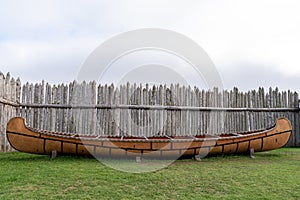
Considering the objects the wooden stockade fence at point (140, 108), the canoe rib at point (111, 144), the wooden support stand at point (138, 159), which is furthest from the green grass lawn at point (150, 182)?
the wooden stockade fence at point (140, 108)

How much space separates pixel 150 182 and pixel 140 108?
5149 mm

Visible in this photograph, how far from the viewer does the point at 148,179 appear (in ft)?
13.2

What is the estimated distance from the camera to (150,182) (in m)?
3.84

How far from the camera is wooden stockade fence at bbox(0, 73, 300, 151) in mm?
8211

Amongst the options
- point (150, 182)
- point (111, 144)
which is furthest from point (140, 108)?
point (150, 182)

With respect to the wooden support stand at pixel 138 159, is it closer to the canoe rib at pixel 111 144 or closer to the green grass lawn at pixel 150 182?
the canoe rib at pixel 111 144

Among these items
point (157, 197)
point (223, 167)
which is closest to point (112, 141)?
point (223, 167)

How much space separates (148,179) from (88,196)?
1.11m

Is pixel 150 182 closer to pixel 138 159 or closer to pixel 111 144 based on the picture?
pixel 138 159

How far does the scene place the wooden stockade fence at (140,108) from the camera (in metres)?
8.21

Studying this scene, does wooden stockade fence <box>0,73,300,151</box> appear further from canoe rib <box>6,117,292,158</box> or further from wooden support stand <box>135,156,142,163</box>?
wooden support stand <box>135,156,142,163</box>

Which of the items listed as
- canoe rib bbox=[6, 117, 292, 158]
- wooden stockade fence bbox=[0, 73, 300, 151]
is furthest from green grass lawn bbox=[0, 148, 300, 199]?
wooden stockade fence bbox=[0, 73, 300, 151]

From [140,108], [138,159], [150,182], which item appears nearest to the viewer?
[150,182]

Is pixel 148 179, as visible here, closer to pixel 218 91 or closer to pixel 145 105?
pixel 145 105
